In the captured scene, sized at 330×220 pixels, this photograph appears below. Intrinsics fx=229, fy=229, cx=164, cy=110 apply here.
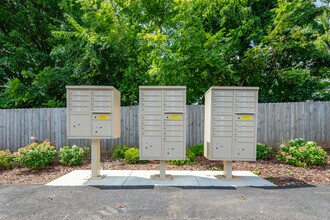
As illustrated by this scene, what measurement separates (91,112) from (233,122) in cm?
287

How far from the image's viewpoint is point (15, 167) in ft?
18.5

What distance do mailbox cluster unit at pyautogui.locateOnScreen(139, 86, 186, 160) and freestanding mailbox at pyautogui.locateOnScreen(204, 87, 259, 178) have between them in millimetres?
620

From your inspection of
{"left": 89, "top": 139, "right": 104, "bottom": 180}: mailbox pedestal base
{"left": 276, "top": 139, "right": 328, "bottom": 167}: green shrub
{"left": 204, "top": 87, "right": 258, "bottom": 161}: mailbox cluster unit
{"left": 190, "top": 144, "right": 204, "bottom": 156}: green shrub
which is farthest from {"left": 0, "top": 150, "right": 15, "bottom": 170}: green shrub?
{"left": 276, "top": 139, "right": 328, "bottom": 167}: green shrub

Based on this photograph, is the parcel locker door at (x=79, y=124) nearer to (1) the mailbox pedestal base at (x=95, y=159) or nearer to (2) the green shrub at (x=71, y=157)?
(1) the mailbox pedestal base at (x=95, y=159)

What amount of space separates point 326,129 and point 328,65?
373cm

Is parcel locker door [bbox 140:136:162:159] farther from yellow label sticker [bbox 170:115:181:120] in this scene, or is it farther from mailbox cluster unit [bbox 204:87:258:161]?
mailbox cluster unit [bbox 204:87:258:161]

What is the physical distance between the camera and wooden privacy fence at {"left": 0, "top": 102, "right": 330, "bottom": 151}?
7164 mm

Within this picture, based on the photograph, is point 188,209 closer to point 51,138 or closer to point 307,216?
point 307,216

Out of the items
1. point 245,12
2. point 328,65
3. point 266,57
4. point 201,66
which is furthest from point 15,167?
point 328,65

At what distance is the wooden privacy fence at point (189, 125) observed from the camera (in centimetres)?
716

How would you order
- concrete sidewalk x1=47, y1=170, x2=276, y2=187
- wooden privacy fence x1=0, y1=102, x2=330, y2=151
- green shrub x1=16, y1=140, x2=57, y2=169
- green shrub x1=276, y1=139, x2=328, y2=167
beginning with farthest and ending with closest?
wooden privacy fence x1=0, y1=102, x2=330, y2=151, green shrub x1=276, y1=139, x2=328, y2=167, green shrub x1=16, y1=140, x2=57, y2=169, concrete sidewalk x1=47, y1=170, x2=276, y2=187

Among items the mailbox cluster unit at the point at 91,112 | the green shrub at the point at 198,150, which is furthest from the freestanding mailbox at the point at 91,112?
the green shrub at the point at 198,150

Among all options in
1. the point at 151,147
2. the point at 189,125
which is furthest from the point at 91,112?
the point at 189,125

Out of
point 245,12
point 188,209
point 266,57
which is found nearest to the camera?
point 188,209
